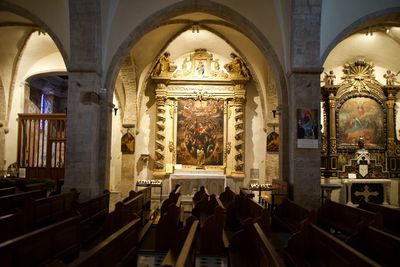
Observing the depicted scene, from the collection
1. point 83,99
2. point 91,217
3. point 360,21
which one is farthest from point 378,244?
point 83,99

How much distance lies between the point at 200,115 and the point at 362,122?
21.8ft

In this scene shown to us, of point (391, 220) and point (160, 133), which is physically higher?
point (160, 133)

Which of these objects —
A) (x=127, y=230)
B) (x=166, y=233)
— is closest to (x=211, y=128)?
(x=166, y=233)

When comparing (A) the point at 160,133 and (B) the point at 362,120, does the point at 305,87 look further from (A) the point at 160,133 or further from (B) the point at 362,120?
(A) the point at 160,133

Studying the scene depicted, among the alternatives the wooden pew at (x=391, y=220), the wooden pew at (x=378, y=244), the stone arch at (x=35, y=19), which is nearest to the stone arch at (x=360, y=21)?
the wooden pew at (x=391, y=220)

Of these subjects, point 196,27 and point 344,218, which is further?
point 196,27

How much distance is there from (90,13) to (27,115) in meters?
6.92

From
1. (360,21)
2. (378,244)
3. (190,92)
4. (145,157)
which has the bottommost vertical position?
(378,244)

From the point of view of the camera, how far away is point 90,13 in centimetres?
950

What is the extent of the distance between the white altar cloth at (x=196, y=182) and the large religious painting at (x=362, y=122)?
16.7ft

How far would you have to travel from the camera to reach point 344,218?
7.41 meters

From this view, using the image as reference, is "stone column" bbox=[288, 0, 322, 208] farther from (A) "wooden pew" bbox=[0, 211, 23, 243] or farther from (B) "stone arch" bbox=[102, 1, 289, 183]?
(A) "wooden pew" bbox=[0, 211, 23, 243]

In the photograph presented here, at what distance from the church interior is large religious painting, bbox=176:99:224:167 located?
0.20ft

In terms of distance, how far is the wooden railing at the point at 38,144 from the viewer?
14257 mm
